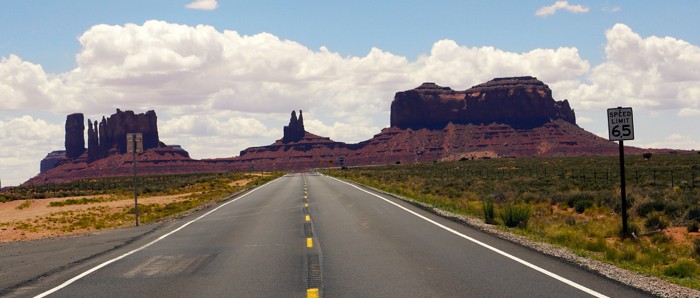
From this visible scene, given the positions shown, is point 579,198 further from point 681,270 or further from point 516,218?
point 681,270

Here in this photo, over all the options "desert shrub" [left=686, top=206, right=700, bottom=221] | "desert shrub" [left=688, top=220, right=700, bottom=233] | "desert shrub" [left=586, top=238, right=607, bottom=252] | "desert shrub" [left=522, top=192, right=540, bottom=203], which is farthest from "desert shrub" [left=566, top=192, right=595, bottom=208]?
"desert shrub" [left=586, top=238, right=607, bottom=252]

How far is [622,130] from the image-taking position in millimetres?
14750

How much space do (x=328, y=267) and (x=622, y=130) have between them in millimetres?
7929

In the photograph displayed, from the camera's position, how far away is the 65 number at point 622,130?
14.7m

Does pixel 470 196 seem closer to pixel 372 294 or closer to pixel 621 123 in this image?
pixel 621 123

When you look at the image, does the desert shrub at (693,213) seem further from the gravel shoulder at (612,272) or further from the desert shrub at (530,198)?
the desert shrub at (530,198)

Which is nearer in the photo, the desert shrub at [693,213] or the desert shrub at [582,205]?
the desert shrub at [693,213]

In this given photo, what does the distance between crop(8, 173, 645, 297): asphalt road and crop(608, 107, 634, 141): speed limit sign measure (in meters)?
3.56

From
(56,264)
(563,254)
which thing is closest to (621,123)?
(563,254)

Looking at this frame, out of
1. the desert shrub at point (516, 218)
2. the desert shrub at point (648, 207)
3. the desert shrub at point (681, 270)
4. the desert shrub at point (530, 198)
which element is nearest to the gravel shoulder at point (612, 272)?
the desert shrub at point (681, 270)

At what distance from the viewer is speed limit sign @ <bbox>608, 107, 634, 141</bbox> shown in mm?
14703

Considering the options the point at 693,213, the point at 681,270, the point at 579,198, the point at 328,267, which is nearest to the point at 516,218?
the point at 693,213

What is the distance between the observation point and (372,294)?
28.0 ft

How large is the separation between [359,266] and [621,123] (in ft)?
24.7
